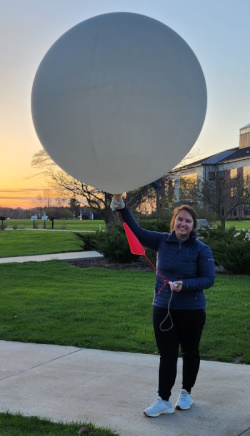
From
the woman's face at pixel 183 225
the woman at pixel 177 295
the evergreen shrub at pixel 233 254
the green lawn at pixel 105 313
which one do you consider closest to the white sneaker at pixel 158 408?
the woman at pixel 177 295

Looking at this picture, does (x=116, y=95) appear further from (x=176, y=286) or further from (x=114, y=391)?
(x=114, y=391)

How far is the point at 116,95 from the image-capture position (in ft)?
10.2

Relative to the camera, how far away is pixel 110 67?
3119 mm

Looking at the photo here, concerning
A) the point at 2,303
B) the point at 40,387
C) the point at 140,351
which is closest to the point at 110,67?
the point at 40,387

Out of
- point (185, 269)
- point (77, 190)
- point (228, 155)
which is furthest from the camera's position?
Result: point (228, 155)

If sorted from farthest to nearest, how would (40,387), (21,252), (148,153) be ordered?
1. (21,252)
2. (40,387)
3. (148,153)

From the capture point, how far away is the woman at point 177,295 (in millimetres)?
3773

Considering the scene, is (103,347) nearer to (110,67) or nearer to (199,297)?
(199,297)

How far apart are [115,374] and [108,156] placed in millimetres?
2438

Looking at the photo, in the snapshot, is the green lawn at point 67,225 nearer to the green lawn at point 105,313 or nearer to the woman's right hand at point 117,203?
the green lawn at point 105,313

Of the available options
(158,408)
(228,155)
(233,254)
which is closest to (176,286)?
(158,408)

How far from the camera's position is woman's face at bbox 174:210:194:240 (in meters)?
3.80

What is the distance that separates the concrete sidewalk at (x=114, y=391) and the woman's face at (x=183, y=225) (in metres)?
1.35

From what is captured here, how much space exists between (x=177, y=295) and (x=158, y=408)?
856 mm
